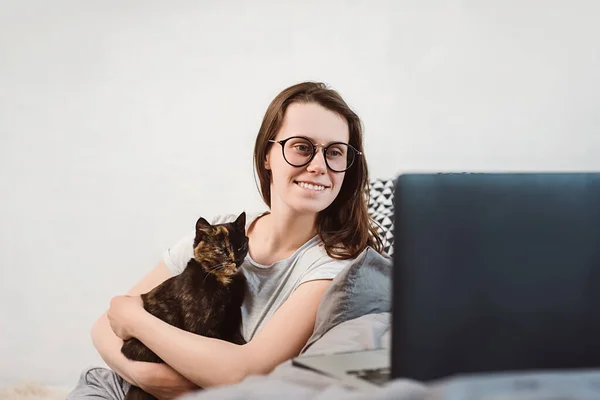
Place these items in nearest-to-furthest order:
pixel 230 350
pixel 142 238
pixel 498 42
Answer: pixel 230 350 < pixel 498 42 < pixel 142 238

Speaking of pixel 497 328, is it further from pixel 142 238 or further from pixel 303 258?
pixel 142 238

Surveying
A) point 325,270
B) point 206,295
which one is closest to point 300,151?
point 325,270

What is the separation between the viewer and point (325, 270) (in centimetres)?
144

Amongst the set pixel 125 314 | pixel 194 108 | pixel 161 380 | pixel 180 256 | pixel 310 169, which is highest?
pixel 194 108

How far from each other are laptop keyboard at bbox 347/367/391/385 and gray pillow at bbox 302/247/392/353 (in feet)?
1.33

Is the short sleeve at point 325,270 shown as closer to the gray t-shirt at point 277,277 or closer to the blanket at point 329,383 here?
the gray t-shirt at point 277,277

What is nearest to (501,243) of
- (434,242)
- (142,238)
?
(434,242)

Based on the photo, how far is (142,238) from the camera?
2559mm

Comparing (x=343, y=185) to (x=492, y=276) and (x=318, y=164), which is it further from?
(x=492, y=276)

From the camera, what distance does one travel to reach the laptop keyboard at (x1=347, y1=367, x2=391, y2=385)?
80 centimetres

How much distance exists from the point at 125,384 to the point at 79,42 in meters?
1.62

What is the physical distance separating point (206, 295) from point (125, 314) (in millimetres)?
200

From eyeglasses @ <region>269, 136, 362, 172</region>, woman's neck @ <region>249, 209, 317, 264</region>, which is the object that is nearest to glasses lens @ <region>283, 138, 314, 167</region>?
eyeglasses @ <region>269, 136, 362, 172</region>

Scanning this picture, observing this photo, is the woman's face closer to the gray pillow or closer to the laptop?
the gray pillow
